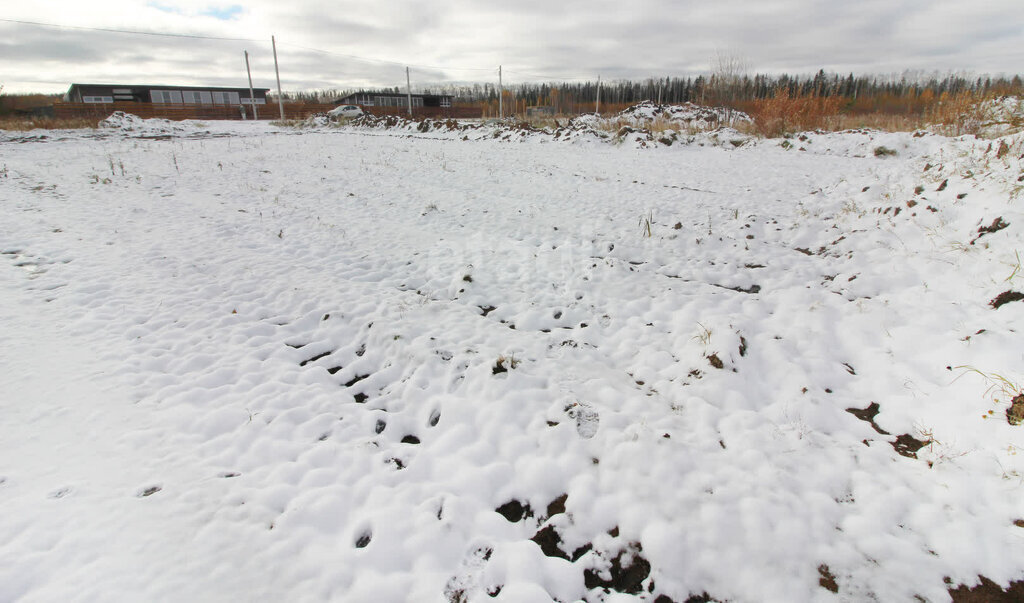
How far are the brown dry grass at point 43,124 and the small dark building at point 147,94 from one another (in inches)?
1243

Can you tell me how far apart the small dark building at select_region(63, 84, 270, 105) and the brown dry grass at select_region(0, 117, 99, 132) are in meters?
31.6

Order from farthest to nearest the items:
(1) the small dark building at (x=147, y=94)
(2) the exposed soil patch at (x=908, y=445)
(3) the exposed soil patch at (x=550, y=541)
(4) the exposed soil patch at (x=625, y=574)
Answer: (1) the small dark building at (x=147, y=94) < (2) the exposed soil patch at (x=908, y=445) < (3) the exposed soil patch at (x=550, y=541) < (4) the exposed soil patch at (x=625, y=574)

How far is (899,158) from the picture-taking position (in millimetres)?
13227

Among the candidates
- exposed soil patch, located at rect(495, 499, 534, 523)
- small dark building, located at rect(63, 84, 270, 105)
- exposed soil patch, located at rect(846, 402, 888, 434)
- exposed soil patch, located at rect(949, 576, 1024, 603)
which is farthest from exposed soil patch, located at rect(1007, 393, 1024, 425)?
small dark building, located at rect(63, 84, 270, 105)

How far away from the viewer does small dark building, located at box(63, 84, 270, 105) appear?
57.5 m

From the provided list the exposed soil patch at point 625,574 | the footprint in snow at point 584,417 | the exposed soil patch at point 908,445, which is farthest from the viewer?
the footprint in snow at point 584,417

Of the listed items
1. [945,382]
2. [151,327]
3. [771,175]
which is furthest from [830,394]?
[771,175]

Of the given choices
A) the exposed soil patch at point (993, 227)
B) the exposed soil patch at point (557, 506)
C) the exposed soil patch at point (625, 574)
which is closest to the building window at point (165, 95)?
the exposed soil patch at point (557, 506)

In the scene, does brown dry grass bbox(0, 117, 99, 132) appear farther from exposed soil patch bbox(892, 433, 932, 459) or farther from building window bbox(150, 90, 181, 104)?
building window bbox(150, 90, 181, 104)

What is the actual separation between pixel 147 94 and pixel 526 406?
77.7 meters

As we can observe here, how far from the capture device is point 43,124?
25109 millimetres

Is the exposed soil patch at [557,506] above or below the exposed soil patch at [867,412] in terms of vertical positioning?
below

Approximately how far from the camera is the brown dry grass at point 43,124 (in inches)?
935

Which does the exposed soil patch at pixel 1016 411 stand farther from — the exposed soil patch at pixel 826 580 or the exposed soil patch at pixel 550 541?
the exposed soil patch at pixel 550 541
